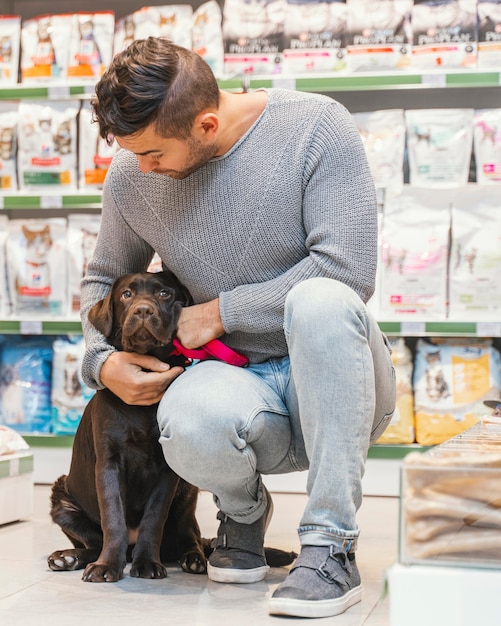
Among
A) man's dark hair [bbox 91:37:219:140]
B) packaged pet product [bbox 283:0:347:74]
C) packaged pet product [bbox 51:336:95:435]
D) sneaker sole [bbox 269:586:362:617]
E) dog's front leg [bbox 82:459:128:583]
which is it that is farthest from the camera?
packaged pet product [bbox 51:336:95:435]

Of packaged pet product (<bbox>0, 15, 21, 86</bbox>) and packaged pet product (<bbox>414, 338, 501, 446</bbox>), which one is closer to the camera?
packaged pet product (<bbox>414, 338, 501, 446</bbox>)

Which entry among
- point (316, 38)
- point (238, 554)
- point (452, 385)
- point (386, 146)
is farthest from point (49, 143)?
point (238, 554)

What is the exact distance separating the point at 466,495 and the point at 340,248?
0.74 metres

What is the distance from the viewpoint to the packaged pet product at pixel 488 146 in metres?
3.28

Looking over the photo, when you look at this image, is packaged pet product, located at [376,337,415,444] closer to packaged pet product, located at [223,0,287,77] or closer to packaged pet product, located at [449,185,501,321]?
packaged pet product, located at [449,185,501,321]

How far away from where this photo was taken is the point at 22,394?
3.60 m

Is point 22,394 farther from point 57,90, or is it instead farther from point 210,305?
point 210,305

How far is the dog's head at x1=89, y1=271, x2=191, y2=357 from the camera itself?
1974 millimetres

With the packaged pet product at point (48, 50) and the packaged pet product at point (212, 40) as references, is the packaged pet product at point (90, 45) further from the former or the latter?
the packaged pet product at point (212, 40)

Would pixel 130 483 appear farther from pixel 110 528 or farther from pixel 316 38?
pixel 316 38

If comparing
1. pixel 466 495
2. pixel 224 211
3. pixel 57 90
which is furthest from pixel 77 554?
pixel 57 90

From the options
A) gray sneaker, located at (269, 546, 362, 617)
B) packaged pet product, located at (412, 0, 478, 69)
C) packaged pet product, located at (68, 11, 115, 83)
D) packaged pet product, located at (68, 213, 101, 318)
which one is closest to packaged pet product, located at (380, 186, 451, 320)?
packaged pet product, located at (412, 0, 478, 69)

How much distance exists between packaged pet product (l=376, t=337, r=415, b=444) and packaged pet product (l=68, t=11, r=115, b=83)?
150 centimetres

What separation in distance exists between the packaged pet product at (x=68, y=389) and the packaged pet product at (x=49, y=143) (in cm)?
60
